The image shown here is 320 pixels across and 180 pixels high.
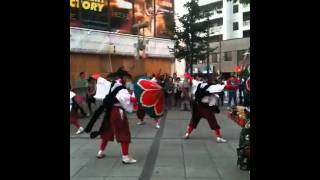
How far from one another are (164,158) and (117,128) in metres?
1.11

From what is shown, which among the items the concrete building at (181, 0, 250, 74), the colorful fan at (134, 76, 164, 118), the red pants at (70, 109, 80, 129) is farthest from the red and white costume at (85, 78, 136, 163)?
the concrete building at (181, 0, 250, 74)

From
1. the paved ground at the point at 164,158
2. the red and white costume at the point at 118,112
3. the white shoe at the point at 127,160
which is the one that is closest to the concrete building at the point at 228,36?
the paved ground at the point at 164,158

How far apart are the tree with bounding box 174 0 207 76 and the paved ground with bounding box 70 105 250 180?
884cm

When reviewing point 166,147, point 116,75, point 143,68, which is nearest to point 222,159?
point 166,147

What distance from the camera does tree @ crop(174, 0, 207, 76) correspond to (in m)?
19.5

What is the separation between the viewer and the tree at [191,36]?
1953 cm

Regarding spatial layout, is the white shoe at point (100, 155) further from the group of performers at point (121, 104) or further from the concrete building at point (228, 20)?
the concrete building at point (228, 20)

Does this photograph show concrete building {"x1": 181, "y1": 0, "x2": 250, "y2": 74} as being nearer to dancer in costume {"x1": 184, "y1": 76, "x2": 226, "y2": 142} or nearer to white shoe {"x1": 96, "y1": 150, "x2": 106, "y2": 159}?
dancer in costume {"x1": 184, "y1": 76, "x2": 226, "y2": 142}

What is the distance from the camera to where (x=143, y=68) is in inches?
1320

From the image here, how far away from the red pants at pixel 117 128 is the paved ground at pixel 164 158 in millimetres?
463

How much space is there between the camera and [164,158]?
7691mm

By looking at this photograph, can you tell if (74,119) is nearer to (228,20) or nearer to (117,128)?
(117,128)
